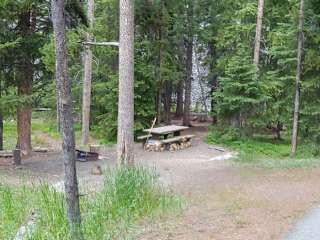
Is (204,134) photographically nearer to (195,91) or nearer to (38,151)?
(38,151)

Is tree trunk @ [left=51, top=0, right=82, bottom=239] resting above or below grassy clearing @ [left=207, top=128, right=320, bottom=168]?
above

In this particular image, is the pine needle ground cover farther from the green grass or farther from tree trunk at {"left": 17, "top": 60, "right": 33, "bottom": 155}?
tree trunk at {"left": 17, "top": 60, "right": 33, "bottom": 155}

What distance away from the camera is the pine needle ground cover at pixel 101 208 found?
6.21m

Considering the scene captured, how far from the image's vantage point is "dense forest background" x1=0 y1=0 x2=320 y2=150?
1625 cm

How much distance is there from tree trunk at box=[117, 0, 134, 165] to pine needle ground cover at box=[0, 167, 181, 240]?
250 cm

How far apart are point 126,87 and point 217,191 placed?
2927mm

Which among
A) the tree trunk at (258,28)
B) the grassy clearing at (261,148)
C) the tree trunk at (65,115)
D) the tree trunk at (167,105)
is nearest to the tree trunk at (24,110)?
the grassy clearing at (261,148)

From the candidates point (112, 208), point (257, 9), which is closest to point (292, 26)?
point (257, 9)

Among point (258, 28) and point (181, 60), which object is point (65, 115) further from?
point (181, 60)

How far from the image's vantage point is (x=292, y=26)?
63.6ft

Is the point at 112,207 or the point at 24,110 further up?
the point at 24,110

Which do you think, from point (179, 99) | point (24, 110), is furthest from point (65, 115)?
point (179, 99)

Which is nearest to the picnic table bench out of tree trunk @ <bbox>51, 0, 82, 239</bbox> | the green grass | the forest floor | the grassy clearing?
the forest floor

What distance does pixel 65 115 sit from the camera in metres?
5.94
